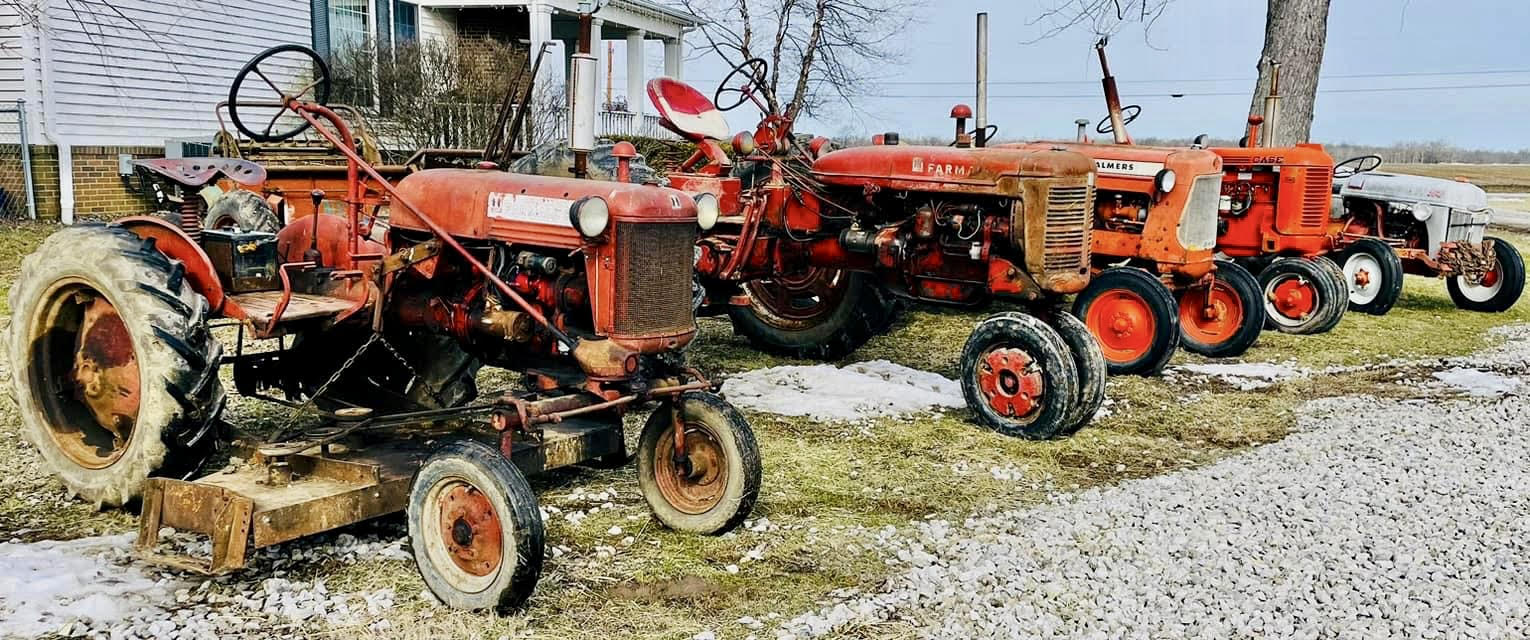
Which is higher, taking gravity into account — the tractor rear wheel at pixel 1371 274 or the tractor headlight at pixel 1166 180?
the tractor headlight at pixel 1166 180

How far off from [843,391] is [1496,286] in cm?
726

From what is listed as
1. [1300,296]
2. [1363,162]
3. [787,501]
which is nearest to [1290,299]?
[1300,296]

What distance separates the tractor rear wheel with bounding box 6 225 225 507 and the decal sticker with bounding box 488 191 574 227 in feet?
3.33

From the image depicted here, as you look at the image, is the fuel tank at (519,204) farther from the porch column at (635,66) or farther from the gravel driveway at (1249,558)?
the porch column at (635,66)

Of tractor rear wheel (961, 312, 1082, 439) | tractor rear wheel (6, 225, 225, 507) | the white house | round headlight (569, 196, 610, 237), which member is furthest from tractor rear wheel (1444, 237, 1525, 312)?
tractor rear wheel (6, 225, 225, 507)

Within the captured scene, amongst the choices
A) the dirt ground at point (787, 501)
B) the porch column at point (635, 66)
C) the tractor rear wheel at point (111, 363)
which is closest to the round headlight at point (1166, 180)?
the dirt ground at point (787, 501)

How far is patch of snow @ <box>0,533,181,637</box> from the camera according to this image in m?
3.22

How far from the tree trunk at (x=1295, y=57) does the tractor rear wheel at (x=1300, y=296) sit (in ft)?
10.8

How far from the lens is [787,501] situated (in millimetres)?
4574

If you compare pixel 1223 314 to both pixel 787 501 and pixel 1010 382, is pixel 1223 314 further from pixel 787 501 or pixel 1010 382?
pixel 787 501

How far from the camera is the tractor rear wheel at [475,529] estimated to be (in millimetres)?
3291

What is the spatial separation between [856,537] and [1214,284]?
493 cm

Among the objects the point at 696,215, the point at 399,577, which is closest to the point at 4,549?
the point at 399,577

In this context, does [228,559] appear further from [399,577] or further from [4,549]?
[4,549]
